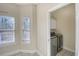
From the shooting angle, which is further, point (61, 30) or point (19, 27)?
point (61, 30)

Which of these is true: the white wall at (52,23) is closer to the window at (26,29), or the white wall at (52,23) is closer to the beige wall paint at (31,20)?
the beige wall paint at (31,20)

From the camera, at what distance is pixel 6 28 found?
1727 mm

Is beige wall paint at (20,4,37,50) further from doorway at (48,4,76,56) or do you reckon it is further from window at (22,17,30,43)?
doorway at (48,4,76,56)

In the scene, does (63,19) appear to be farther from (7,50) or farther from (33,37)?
(7,50)

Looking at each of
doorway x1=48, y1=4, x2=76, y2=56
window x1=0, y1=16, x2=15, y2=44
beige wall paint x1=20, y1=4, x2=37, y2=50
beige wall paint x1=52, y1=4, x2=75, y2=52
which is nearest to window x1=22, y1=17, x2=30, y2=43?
beige wall paint x1=20, y1=4, x2=37, y2=50

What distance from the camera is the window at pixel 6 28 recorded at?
1.69m

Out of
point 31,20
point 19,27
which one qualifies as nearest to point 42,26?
point 31,20

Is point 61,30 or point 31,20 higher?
point 31,20

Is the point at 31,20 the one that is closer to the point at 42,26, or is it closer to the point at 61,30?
the point at 42,26

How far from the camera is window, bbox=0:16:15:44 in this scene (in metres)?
1.69

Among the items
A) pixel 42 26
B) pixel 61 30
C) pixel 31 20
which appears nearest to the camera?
pixel 42 26

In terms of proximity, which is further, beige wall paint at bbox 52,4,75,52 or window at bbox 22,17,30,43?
beige wall paint at bbox 52,4,75,52

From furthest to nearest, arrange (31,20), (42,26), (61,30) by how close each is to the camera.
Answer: (61,30), (31,20), (42,26)

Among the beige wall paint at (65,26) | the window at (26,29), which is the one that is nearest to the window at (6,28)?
the window at (26,29)
